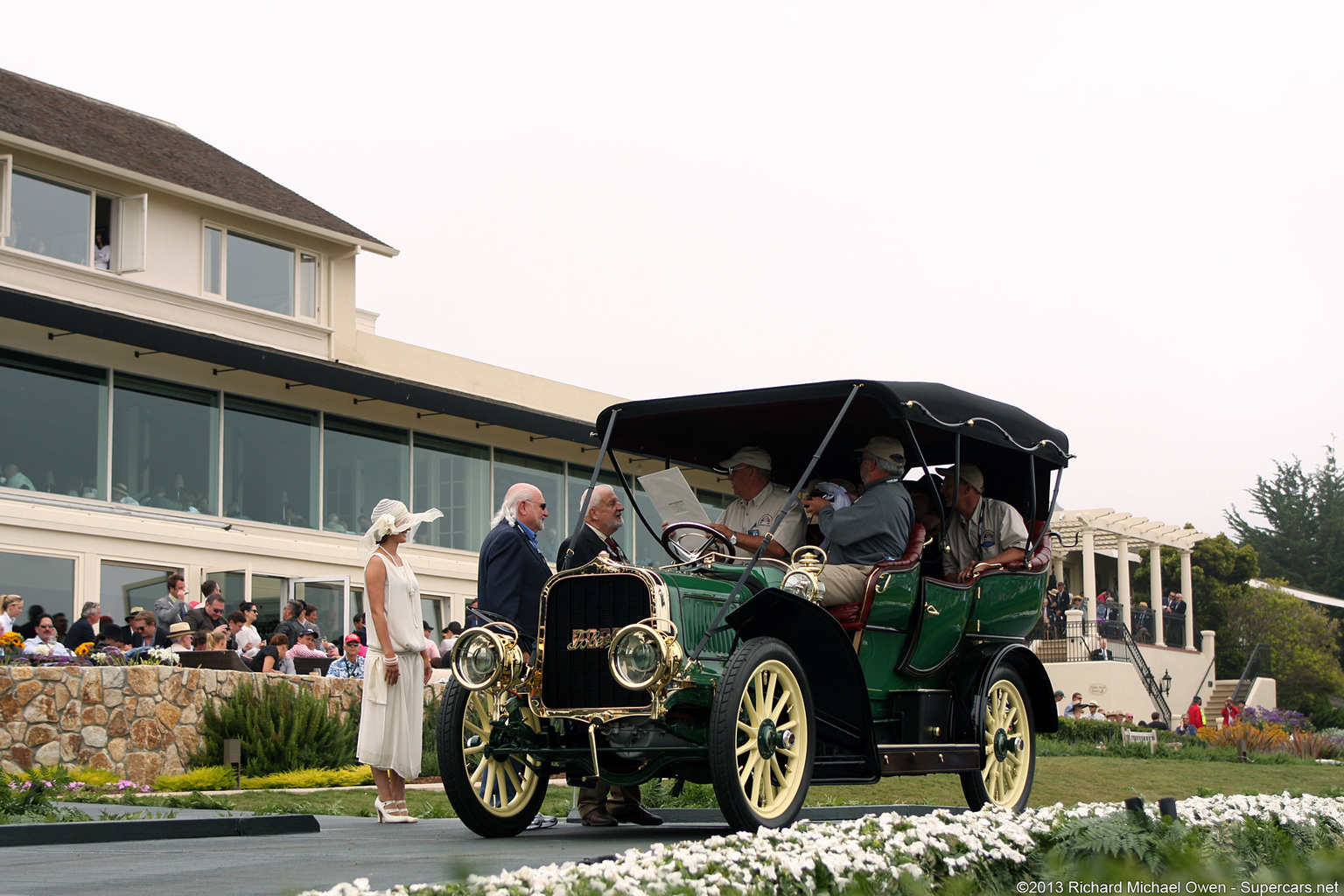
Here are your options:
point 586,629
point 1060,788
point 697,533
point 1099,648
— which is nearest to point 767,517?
point 697,533

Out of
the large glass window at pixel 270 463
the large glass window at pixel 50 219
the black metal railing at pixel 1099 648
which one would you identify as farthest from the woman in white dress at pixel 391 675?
the black metal railing at pixel 1099 648

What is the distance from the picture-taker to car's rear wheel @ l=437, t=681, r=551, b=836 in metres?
7.78

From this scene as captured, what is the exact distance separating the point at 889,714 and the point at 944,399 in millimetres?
1965

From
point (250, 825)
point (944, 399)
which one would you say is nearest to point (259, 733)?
point (250, 825)

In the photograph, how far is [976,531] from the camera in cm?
1015

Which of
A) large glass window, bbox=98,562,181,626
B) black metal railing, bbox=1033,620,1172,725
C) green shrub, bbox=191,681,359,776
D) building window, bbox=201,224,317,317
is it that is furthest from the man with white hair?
black metal railing, bbox=1033,620,1172,725

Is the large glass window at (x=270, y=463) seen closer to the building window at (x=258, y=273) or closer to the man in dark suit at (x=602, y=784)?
the building window at (x=258, y=273)

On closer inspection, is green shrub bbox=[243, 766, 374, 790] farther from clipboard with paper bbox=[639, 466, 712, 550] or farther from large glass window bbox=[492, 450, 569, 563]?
large glass window bbox=[492, 450, 569, 563]

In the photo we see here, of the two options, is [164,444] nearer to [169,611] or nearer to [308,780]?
[169,611]

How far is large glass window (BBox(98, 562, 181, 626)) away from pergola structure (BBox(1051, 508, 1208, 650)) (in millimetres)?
29895

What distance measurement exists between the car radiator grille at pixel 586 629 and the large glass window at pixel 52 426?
48.7 feet

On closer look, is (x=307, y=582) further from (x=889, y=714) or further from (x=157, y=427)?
(x=889, y=714)

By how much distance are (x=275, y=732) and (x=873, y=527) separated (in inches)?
309

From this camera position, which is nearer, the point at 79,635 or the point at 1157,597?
the point at 79,635
